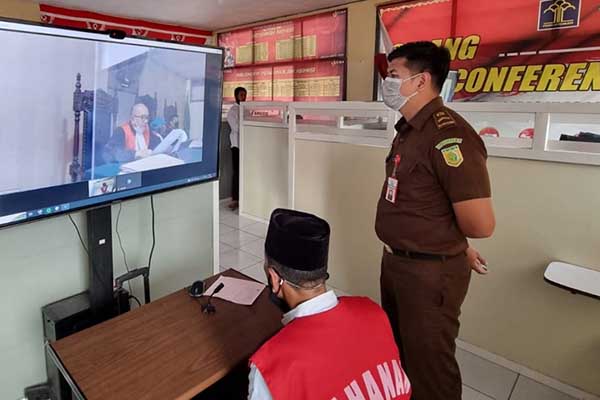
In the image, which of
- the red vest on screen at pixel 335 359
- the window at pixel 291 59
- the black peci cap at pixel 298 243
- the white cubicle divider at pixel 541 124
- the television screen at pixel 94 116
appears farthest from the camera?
→ the window at pixel 291 59

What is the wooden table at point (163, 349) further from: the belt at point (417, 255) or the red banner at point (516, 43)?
the red banner at point (516, 43)

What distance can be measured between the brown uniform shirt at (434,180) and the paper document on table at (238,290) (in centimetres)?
58

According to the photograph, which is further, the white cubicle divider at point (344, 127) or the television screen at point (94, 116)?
the white cubicle divider at point (344, 127)

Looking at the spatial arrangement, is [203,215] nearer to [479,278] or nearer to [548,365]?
[479,278]

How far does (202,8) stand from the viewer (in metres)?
6.66

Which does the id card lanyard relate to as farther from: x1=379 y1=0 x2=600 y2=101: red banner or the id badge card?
x1=379 y1=0 x2=600 y2=101: red banner

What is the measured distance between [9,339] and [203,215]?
3.29 feet

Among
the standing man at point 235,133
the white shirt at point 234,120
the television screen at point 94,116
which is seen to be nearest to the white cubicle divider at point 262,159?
the standing man at point 235,133

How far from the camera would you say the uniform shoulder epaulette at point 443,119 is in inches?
57.0

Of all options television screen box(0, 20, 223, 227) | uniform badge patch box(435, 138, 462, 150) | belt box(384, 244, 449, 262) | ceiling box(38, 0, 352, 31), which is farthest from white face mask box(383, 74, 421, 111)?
ceiling box(38, 0, 352, 31)

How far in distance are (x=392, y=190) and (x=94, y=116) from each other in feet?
3.65

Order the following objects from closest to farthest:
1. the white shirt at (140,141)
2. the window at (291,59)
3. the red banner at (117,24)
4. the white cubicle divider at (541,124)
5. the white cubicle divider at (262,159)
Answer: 1. the white shirt at (140,141)
2. the white cubicle divider at (541,124)
3. the white cubicle divider at (262,159)
4. the window at (291,59)
5. the red banner at (117,24)

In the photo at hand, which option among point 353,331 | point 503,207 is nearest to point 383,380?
point 353,331

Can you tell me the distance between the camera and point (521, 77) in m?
4.60
